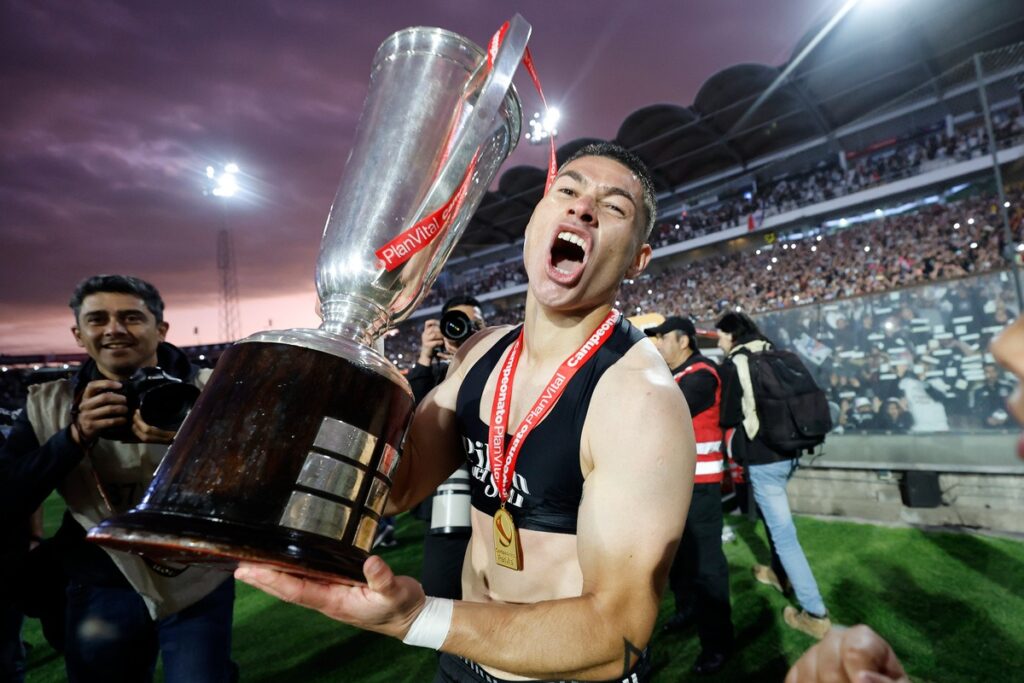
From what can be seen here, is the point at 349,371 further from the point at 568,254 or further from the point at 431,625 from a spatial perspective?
the point at 568,254

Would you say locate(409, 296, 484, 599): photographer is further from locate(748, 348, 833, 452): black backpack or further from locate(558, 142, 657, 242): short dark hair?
locate(748, 348, 833, 452): black backpack

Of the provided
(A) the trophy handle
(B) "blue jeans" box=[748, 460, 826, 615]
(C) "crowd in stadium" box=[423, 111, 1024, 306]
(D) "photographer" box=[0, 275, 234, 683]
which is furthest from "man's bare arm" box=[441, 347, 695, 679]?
(C) "crowd in stadium" box=[423, 111, 1024, 306]

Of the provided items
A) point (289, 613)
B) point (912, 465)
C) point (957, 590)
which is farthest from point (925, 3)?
point (289, 613)

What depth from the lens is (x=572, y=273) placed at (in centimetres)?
160

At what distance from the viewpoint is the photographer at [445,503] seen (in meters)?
2.33

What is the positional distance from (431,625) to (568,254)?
1208 mm

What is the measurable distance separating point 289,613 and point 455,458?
429 centimetres

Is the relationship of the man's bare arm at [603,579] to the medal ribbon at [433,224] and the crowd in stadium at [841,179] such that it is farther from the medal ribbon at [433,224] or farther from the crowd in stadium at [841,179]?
the crowd in stadium at [841,179]

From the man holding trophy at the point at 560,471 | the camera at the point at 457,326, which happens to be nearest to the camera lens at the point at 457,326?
the camera at the point at 457,326

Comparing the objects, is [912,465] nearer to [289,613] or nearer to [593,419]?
[593,419]

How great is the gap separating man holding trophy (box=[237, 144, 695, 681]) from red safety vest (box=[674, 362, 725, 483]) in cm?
261

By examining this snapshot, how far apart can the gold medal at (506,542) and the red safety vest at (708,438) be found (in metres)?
2.70

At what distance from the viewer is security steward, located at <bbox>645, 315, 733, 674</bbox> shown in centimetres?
357

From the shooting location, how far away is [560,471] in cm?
150
